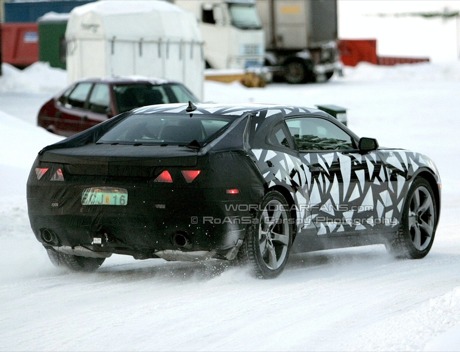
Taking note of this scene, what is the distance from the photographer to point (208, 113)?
10.1 metres

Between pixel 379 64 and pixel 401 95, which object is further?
pixel 379 64

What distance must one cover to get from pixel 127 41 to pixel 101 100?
36.2 feet

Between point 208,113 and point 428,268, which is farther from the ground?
point 208,113

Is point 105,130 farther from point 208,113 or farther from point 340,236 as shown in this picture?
point 340,236

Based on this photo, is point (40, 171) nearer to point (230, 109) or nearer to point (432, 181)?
point (230, 109)

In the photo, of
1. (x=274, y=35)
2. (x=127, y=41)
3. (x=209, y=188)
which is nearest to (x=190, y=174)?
(x=209, y=188)

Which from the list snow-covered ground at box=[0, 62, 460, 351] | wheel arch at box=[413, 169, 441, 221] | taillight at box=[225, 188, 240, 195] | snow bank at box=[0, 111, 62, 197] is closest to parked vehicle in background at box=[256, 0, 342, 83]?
snow bank at box=[0, 111, 62, 197]

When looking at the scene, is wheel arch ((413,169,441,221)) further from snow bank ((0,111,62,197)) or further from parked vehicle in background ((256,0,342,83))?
parked vehicle in background ((256,0,342,83))

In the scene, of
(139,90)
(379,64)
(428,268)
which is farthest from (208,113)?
(379,64)

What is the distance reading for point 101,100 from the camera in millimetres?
21641

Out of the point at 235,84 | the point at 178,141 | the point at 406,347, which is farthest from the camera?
the point at 235,84

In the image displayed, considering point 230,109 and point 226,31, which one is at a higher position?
point 230,109

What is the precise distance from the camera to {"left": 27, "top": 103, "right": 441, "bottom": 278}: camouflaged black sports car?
9.20 metres

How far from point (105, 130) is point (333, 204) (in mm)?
1884
